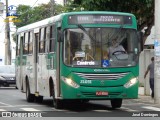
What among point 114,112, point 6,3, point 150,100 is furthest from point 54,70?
point 6,3

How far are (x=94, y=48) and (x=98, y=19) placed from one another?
0.95 m

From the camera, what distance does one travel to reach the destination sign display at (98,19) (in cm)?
1692

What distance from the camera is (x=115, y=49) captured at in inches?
666

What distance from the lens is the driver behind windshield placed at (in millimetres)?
16844

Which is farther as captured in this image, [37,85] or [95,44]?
[37,85]

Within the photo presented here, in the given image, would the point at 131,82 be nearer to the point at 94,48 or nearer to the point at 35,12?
the point at 94,48

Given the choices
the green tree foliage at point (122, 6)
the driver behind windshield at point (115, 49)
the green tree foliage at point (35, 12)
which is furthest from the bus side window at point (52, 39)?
the green tree foliage at point (35, 12)

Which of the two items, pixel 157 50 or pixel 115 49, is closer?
pixel 115 49

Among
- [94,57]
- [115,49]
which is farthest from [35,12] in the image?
[94,57]

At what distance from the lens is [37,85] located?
20.6 metres

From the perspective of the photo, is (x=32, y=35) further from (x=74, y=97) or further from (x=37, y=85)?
(x=74, y=97)

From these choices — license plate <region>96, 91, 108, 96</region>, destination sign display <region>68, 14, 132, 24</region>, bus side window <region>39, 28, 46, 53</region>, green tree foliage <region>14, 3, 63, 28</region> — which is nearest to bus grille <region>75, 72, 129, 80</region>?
license plate <region>96, 91, 108, 96</region>

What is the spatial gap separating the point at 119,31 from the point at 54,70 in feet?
8.07

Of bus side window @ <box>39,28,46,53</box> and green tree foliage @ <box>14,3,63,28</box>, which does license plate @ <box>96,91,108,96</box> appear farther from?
green tree foliage @ <box>14,3,63,28</box>
